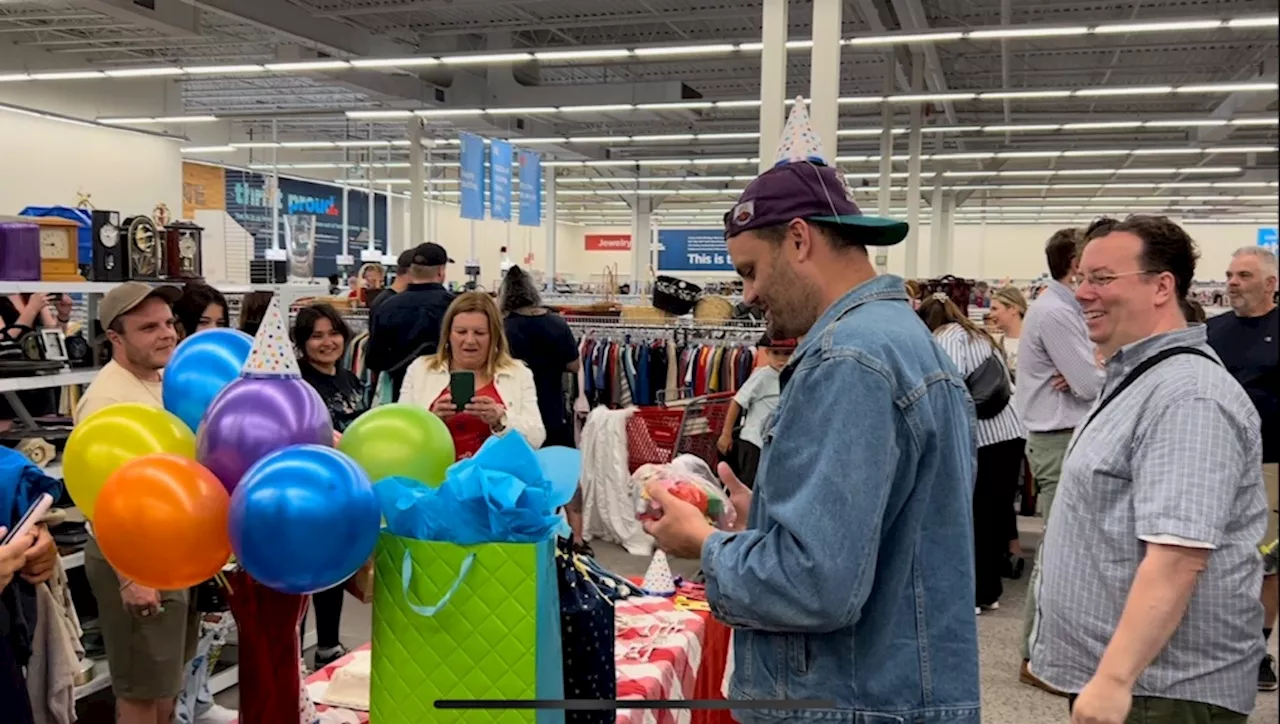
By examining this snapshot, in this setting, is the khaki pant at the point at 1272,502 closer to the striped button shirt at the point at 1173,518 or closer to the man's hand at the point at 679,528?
the man's hand at the point at 679,528

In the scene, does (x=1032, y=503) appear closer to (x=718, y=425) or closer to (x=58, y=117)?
(x=718, y=425)

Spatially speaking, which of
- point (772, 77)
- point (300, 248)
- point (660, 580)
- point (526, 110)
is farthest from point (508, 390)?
point (300, 248)

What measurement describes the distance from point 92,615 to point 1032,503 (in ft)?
20.6

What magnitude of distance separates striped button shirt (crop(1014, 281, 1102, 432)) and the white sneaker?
3557mm

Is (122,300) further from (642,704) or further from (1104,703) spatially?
(1104,703)

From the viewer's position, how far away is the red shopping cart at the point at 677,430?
18.0 feet

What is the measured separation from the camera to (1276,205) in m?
0.48

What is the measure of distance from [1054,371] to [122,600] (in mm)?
3714

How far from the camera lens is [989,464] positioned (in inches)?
218

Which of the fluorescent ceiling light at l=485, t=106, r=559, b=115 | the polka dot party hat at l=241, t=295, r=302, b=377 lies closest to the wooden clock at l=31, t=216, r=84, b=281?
the polka dot party hat at l=241, t=295, r=302, b=377

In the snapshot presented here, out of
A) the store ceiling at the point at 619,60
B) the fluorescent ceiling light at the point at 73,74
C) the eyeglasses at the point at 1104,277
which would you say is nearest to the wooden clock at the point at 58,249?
the eyeglasses at the point at 1104,277

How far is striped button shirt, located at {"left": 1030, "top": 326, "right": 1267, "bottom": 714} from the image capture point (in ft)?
5.87

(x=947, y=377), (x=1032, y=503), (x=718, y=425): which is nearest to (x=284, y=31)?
(x=718, y=425)

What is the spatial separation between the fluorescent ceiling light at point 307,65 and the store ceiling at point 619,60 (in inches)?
8.4
